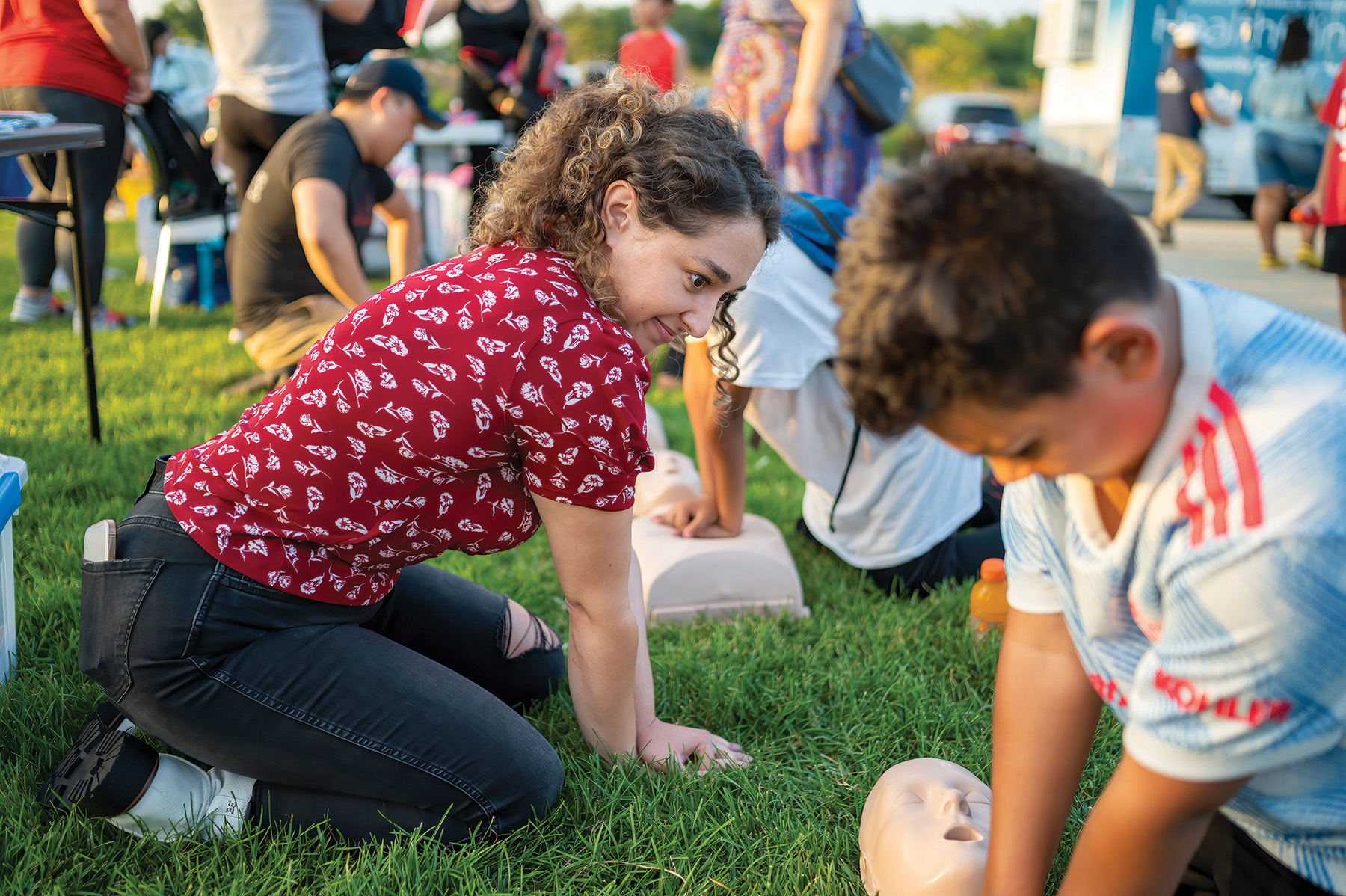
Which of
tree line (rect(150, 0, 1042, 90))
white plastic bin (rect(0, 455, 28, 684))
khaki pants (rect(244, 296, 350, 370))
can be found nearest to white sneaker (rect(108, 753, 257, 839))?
white plastic bin (rect(0, 455, 28, 684))

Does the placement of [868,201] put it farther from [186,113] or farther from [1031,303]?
[186,113]

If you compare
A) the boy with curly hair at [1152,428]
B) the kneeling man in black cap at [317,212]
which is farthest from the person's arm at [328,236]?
the boy with curly hair at [1152,428]

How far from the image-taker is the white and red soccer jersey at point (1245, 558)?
76 centimetres

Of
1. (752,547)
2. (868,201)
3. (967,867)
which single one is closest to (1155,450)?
(868,201)

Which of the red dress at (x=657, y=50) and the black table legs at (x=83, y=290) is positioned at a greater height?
the red dress at (x=657, y=50)

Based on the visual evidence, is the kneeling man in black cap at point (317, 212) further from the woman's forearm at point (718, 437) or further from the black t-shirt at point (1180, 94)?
the black t-shirt at point (1180, 94)

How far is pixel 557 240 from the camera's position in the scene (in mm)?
1486

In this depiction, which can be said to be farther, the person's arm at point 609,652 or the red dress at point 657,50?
the red dress at point 657,50

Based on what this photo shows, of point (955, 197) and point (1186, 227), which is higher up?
point (955, 197)

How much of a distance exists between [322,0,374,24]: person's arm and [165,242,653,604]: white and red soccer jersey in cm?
341

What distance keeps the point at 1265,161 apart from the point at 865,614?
294 inches

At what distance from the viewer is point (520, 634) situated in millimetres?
1905

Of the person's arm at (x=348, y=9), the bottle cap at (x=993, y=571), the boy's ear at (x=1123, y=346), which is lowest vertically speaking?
the bottle cap at (x=993, y=571)

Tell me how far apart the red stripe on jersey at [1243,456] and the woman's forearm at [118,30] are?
3977mm
